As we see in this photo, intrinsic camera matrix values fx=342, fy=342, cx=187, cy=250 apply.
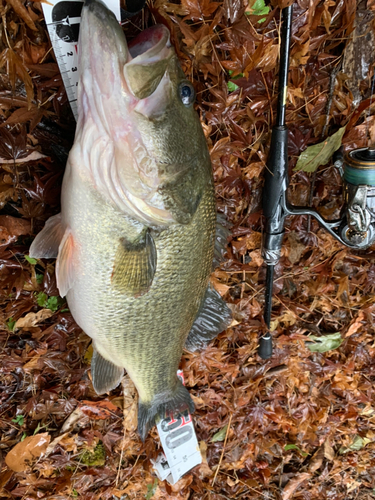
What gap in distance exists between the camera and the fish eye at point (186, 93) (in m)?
0.84

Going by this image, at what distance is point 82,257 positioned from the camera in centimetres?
95

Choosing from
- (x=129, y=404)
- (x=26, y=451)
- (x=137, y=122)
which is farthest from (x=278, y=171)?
(x=26, y=451)

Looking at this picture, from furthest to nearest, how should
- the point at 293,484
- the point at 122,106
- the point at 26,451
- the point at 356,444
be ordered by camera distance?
the point at 356,444 < the point at 293,484 < the point at 26,451 < the point at 122,106

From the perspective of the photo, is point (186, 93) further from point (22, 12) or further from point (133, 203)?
point (22, 12)

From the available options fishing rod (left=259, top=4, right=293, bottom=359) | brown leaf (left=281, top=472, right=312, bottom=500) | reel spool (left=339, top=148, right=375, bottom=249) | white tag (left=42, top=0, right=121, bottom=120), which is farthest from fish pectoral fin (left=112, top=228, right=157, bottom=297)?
brown leaf (left=281, top=472, right=312, bottom=500)

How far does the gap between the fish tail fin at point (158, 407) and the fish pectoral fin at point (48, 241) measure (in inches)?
26.3

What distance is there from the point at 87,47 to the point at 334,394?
7.03 feet

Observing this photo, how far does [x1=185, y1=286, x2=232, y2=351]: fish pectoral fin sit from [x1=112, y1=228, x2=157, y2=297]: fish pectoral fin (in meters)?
0.41

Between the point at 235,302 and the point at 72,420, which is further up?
the point at 235,302

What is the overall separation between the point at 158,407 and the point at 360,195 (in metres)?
1.06

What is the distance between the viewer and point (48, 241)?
979mm

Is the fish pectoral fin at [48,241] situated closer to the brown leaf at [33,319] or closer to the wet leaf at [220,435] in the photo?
the brown leaf at [33,319]

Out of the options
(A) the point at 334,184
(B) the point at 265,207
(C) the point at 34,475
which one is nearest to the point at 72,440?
(C) the point at 34,475

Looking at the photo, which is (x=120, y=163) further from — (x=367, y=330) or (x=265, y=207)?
(x=367, y=330)
